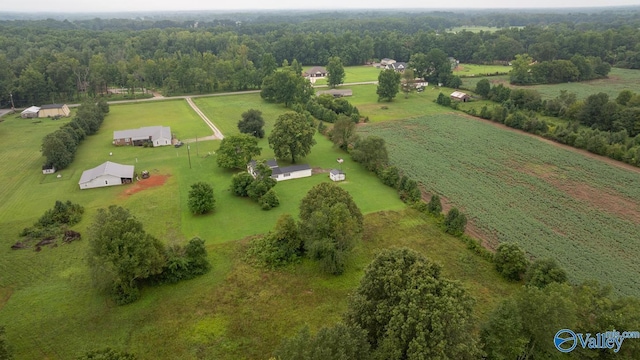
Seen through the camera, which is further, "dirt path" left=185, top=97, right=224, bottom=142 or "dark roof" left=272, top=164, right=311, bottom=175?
"dirt path" left=185, top=97, right=224, bottom=142

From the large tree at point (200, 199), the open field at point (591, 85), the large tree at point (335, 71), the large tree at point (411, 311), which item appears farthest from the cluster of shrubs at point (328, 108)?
the large tree at point (411, 311)

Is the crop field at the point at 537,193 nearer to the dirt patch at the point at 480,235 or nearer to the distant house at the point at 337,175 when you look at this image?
the dirt patch at the point at 480,235

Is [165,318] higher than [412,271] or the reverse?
the reverse

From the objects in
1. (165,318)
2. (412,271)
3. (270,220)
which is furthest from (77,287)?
(412,271)

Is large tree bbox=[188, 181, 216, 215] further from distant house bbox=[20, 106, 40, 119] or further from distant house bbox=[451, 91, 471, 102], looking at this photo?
distant house bbox=[451, 91, 471, 102]

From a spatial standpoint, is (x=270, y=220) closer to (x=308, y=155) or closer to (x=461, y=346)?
(x=308, y=155)

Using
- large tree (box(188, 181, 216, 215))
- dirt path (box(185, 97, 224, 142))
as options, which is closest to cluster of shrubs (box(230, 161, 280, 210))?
→ large tree (box(188, 181, 216, 215))
